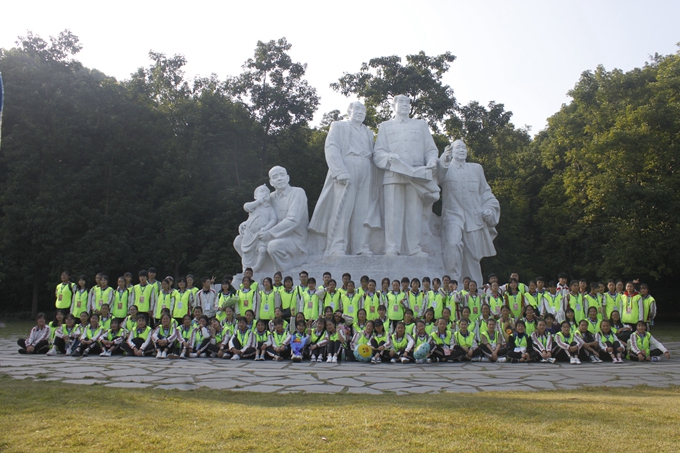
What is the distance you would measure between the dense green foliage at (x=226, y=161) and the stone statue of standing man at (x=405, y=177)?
969 cm

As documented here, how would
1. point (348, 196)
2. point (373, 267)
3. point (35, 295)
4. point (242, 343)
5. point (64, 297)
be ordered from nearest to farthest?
point (242, 343)
point (64, 297)
point (373, 267)
point (348, 196)
point (35, 295)

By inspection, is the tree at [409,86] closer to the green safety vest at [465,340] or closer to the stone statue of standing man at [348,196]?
the stone statue of standing man at [348,196]

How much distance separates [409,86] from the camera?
74.7 feet

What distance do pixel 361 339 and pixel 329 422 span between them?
4.30 metres

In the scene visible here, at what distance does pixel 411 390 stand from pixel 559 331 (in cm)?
361

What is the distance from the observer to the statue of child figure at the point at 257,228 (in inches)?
424

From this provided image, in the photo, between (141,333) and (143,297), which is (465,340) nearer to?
(141,333)

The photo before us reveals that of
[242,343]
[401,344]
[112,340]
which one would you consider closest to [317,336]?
[242,343]

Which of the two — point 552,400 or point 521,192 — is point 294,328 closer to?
point 552,400

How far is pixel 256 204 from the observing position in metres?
11.1

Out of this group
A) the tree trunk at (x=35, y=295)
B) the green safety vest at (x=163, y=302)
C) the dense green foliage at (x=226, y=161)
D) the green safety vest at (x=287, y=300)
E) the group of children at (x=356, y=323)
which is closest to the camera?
the group of children at (x=356, y=323)

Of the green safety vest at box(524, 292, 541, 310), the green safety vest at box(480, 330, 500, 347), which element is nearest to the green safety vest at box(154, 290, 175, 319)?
the green safety vest at box(480, 330, 500, 347)

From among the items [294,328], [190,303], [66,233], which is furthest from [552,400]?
[66,233]

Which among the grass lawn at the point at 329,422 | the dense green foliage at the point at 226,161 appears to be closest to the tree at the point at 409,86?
the dense green foliage at the point at 226,161
